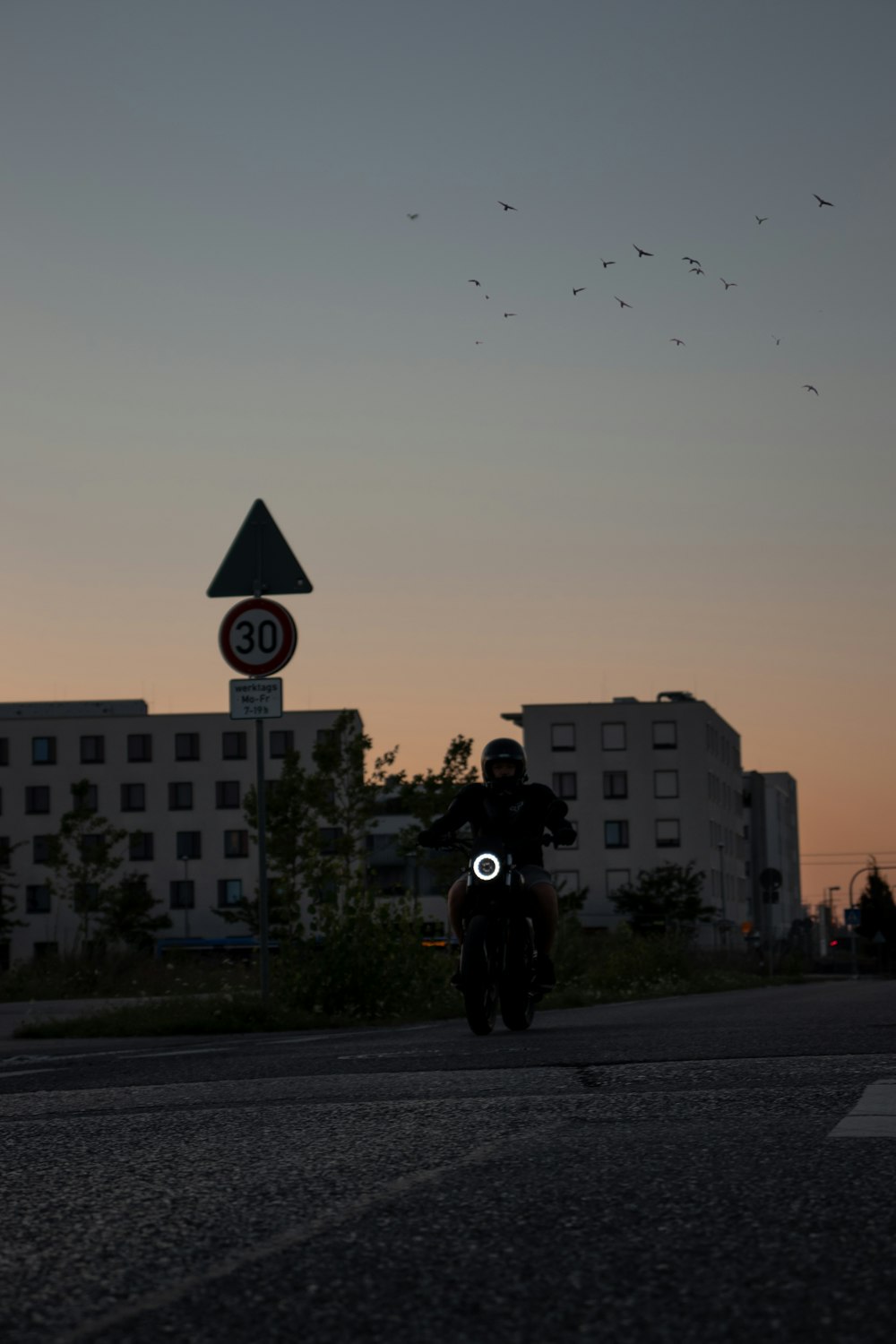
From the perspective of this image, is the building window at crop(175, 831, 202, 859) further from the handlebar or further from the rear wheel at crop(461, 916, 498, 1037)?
the rear wheel at crop(461, 916, 498, 1037)

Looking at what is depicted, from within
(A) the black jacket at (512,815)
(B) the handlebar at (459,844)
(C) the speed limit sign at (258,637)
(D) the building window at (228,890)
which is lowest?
(B) the handlebar at (459,844)

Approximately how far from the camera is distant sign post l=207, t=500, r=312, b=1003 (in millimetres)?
12875

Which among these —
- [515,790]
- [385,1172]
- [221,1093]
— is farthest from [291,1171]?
[515,790]

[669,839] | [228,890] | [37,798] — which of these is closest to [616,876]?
[669,839]

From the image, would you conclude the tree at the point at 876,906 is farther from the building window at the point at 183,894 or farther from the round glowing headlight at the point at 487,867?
the round glowing headlight at the point at 487,867

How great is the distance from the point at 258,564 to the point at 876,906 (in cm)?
12089

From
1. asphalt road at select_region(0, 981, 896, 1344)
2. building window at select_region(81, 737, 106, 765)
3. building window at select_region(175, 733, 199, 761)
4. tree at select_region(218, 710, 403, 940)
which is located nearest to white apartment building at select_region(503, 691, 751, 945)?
building window at select_region(175, 733, 199, 761)

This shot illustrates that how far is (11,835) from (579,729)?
3385cm

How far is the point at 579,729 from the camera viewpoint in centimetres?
10931

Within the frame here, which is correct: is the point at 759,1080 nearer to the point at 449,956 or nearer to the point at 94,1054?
the point at 94,1054

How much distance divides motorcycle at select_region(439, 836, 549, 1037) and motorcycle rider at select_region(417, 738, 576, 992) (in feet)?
0.22

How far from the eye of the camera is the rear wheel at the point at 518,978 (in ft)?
32.8

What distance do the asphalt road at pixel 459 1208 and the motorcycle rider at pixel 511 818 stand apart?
288 centimetres

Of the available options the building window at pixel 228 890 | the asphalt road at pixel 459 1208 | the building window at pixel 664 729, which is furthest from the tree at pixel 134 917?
the asphalt road at pixel 459 1208
